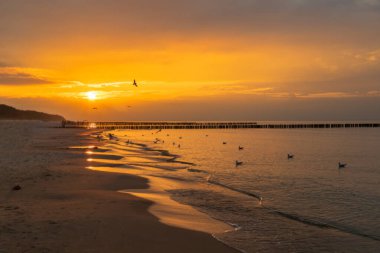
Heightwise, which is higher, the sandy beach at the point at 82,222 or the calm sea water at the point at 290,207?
the sandy beach at the point at 82,222

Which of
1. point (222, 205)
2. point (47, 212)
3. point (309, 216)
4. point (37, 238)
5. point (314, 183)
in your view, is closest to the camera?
point (37, 238)

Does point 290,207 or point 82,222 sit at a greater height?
point 82,222

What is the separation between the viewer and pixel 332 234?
1023 centimetres

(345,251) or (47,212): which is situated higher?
(47,212)

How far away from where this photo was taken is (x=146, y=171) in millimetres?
21797

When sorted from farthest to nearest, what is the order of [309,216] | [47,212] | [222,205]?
1. [222,205]
2. [309,216]
3. [47,212]

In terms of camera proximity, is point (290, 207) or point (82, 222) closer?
point (82, 222)

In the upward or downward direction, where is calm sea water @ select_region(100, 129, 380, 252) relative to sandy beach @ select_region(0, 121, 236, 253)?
downward

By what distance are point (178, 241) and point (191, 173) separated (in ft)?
46.0

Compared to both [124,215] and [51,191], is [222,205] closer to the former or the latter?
[124,215]

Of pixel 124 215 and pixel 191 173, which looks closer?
pixel 124 215

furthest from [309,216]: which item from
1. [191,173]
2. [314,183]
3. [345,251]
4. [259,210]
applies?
[191,173]

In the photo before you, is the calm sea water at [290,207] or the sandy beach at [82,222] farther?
the calm sea water at [290,207]

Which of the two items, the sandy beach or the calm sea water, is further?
the calm sea water
